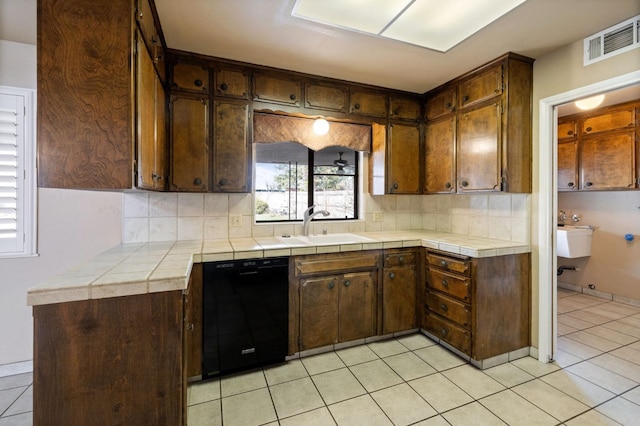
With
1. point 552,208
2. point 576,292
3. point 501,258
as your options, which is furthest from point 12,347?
point 576,292

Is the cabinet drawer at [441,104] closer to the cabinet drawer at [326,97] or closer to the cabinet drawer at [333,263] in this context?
the cabinet drawer at [326,97]

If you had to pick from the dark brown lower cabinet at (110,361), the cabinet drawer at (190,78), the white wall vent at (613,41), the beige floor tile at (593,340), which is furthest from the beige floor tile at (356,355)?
the white wall vent at (613,41)

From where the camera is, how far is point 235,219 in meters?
2.67

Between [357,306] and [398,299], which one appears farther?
[398,299]

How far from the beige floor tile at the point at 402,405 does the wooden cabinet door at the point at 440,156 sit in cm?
182

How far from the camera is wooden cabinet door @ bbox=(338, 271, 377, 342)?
2.45m

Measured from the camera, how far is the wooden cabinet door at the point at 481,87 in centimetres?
238

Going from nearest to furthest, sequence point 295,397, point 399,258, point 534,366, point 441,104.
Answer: point 295,397, point 534,366, point 399,258, point 441,104

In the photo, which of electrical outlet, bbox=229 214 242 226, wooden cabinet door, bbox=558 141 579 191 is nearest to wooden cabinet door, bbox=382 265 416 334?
electrical outlet, bbox=229 214 242 226

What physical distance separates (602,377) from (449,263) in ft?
4.17

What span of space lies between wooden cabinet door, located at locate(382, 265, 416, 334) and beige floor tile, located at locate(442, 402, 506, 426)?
0.90 metres

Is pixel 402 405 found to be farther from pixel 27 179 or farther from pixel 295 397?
pixel 27 179

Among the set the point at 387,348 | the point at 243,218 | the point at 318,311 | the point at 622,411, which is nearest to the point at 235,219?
the point at 243,218

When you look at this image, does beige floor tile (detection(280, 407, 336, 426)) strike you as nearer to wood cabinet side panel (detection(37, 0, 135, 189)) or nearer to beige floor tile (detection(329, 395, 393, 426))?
beige floor tile (detection(329, 395, 393, 426))
